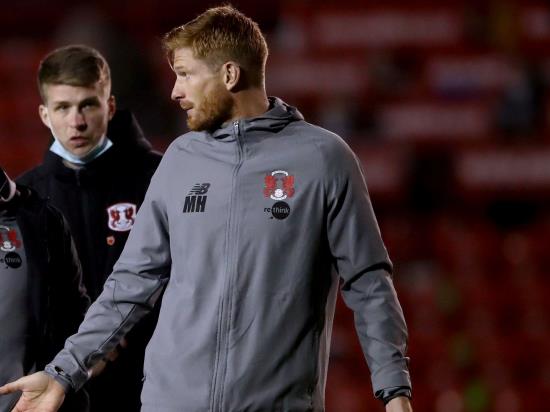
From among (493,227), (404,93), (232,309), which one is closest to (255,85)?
(232,309)

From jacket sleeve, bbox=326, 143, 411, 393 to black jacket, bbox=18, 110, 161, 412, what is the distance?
87cm

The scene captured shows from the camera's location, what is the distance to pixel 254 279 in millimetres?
2793

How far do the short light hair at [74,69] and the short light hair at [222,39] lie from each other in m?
0.83

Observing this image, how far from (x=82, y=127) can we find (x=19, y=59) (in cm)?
736

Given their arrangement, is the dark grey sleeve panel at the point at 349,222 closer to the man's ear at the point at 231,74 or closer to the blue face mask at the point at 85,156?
the man's ear at the point at 231,74

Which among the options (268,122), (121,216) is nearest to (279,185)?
(268,122)

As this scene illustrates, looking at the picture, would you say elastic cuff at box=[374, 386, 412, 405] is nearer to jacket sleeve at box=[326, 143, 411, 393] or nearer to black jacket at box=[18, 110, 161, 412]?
jacket sleeve at box=[326, 143, 411, 393]

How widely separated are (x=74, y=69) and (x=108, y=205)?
1.36 feet

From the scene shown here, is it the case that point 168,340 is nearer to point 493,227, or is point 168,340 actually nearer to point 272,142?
point 272,142

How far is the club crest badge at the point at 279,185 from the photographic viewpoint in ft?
9.29

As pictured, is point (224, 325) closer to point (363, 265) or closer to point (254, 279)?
point (254, 279)

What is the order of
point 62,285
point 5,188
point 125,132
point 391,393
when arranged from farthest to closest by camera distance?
point 125,132 < point 62,285 < point 5,188 < point 391,393

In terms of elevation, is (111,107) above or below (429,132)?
above

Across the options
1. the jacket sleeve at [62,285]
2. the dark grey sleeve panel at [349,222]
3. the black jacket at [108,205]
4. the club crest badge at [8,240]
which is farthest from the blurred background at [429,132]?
the dark grey sleeve panel at [349,222]
